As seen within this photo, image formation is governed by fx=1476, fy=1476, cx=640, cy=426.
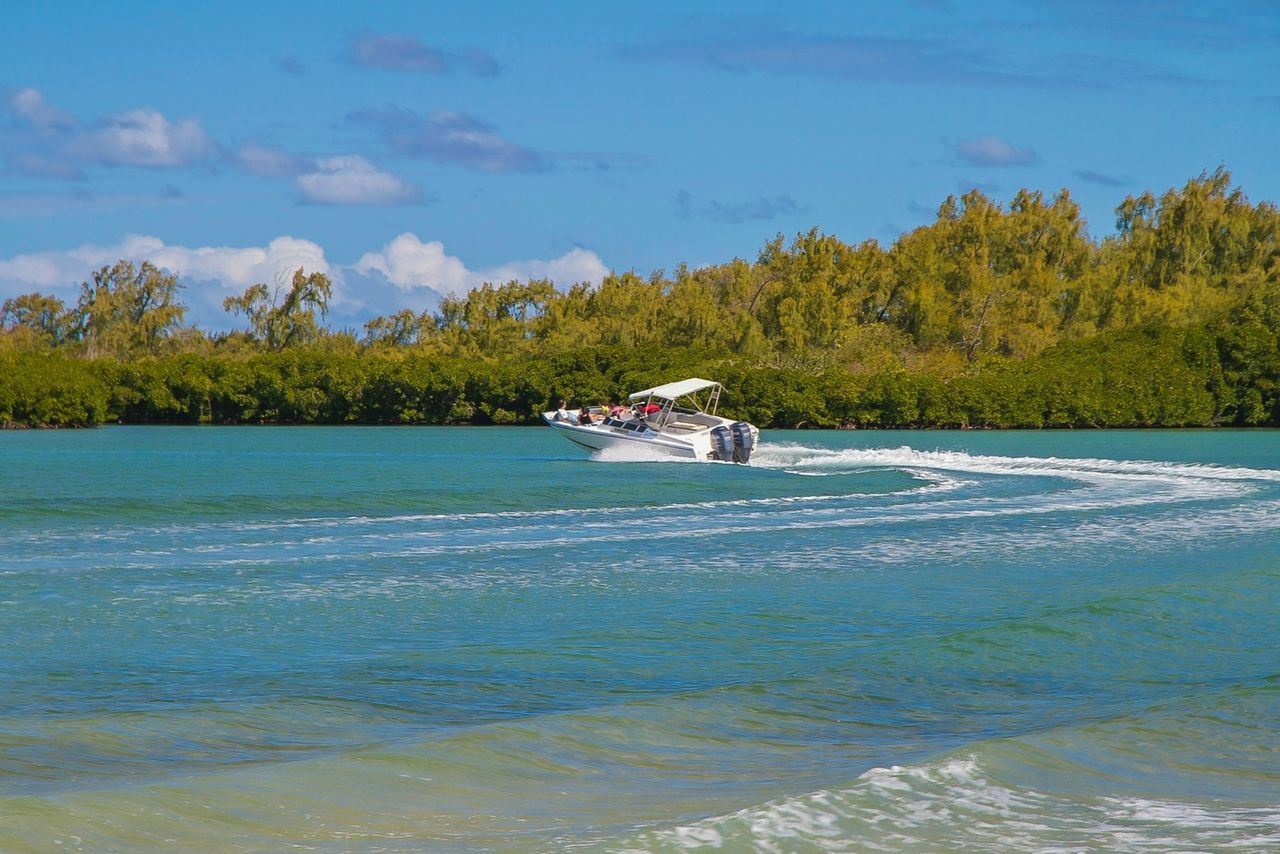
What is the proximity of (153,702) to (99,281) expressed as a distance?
4526 inches

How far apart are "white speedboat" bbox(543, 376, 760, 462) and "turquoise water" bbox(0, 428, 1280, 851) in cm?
1735

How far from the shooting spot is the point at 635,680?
11.0m

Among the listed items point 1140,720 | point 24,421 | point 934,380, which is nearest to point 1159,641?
point 1140,720

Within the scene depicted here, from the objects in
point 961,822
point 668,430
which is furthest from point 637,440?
point 961,822

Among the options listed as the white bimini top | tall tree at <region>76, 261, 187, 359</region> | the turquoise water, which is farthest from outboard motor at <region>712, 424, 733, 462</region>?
tall tree at <region>76, 261, 187, 359</region>

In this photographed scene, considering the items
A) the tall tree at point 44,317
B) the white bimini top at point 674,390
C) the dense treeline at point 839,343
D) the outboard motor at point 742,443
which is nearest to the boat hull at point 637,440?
the outboard motor at point 742,443

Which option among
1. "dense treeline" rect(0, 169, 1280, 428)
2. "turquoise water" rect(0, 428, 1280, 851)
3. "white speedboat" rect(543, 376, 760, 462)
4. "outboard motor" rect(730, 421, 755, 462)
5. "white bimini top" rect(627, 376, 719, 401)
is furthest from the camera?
"dense treeline" rect(0, 169, 1280, 428)

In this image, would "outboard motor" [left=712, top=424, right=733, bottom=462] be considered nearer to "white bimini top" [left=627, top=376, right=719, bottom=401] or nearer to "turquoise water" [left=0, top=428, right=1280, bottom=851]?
"white bimini top" [left=627, top=376, right=719, bottom=401]

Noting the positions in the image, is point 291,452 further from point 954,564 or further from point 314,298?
point 314,298

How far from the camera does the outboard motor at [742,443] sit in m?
43.5

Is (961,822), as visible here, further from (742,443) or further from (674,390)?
(674,390)

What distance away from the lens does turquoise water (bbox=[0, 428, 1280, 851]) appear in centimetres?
732

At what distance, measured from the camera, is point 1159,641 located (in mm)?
12914

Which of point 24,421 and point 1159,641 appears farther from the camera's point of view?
point 24,421
